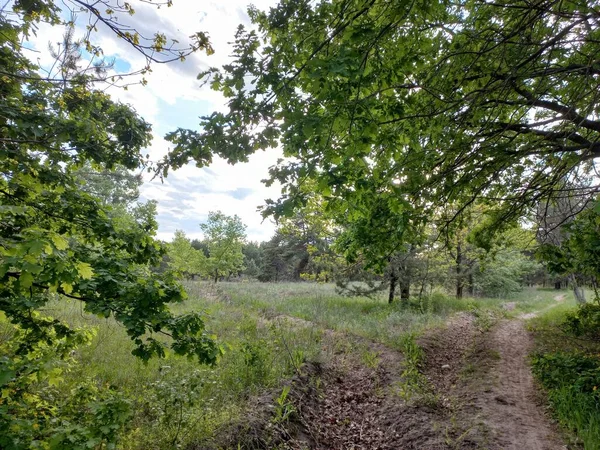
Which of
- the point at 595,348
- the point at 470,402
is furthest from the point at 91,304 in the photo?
the point at 595,348

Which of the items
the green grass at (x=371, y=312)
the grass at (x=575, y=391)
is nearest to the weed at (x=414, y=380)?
the green grass at (x=371, y=312)

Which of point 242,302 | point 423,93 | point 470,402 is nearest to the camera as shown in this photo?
point 423,93

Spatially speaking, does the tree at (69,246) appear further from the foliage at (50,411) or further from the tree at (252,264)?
the tree at (252,264)

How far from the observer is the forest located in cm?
296

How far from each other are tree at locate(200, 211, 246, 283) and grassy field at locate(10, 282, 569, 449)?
15952mm

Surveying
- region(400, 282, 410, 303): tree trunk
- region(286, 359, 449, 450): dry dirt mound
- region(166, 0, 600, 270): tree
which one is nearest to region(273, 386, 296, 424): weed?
region(286, 359, 449, 450): dry dirt mound

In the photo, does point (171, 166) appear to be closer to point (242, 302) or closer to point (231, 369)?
point (231, 369)

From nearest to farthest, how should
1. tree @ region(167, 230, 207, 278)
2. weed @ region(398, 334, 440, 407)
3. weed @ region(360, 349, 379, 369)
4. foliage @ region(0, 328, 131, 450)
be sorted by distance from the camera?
foliage @ region(0, 328, 131, 450), weed @ region(398, 334, 440, 407), weed @ region(360, 349, 379, 369), tree @ region(167, 230, 207, 278)

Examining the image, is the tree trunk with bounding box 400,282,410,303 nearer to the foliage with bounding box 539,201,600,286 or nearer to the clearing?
the clearing

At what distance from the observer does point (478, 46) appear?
4.99 m

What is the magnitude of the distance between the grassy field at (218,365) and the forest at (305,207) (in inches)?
1.8

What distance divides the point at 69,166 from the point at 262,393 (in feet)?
14.9

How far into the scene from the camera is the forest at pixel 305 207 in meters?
2.96

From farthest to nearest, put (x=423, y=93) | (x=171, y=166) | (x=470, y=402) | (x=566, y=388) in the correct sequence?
(x=470, y=402) → (x=566, y=388) → (x=423, y=93) → (x=171, y=166)
